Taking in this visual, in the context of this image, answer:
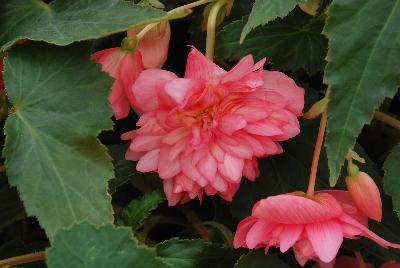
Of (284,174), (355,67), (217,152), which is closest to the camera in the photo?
(355,67)

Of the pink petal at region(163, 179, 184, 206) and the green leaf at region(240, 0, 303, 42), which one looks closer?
the green leaf at region(240, 0, 303, 42)

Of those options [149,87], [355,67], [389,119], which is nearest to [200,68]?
[149,87]

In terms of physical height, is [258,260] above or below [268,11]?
below

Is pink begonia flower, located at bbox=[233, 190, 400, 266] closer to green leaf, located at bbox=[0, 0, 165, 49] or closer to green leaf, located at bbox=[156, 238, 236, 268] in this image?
green leaf, located at bbox=[156, 238, 236, 268]

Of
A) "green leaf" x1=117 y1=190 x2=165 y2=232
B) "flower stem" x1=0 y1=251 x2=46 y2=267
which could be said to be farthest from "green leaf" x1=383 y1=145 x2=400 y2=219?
"flower stem" x1=0 y1=251 x2=46 y2=267

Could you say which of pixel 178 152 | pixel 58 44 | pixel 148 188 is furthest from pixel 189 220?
pixel 58 44

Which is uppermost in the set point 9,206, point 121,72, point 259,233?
point 121,72

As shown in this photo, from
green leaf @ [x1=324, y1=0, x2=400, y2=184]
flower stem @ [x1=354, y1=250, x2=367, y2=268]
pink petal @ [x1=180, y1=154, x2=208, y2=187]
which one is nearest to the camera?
green leaf @ [x1=324, y1=0, x2=400, y2=184]

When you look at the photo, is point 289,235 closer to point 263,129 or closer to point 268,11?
point 263,129

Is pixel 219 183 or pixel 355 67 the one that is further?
pixel 219 183
